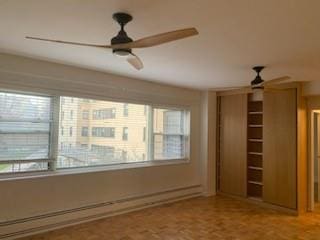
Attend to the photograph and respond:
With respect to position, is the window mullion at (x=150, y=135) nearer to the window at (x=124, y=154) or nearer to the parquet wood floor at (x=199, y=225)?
the window at (x=124, y=154)

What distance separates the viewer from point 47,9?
215cm

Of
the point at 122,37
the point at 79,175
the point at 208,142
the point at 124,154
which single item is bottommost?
the point at 79,175

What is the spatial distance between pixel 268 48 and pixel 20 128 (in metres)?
Result: 3.28

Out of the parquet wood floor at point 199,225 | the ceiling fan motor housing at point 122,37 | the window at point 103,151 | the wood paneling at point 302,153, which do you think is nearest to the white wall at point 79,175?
the window at point 103,151

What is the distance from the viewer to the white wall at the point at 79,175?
3574 mm

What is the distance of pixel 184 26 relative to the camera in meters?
2.45

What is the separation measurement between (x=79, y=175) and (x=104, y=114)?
1.08m

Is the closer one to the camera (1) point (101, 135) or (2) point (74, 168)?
(2) point (74, 168)

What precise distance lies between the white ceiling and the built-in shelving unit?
174 centimetres

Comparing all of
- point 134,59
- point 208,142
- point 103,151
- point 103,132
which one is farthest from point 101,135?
point 208,142

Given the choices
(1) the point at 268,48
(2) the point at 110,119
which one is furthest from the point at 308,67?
(2) the point at 110,119

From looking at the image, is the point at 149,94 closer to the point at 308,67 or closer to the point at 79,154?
the point at 79,154

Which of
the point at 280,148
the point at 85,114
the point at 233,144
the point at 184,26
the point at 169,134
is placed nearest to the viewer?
the point at 184,26

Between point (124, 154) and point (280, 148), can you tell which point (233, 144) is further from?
point (124, 154)
